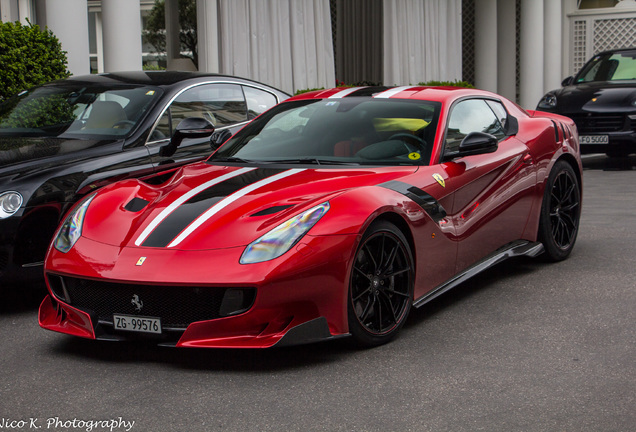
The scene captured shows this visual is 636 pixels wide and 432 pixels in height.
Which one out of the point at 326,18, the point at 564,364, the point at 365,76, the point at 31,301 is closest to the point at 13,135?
the point at 31,301

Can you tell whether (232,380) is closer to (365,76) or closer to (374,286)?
(374,286)

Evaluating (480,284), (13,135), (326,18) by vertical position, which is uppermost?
(326,18)

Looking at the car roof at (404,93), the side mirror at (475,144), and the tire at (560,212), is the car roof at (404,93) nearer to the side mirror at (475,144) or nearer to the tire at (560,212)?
the side mirror at (475,144)

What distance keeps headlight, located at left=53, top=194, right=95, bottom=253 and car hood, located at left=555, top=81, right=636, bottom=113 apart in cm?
982

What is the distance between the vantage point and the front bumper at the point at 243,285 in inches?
153

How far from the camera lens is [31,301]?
5.55 metres

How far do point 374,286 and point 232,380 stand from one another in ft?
2.93

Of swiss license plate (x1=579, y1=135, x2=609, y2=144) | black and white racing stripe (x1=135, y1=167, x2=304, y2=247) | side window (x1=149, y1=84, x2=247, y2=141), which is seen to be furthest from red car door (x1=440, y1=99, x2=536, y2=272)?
swiss license plate (x1=579, y1=135, x2=609, y2=144)

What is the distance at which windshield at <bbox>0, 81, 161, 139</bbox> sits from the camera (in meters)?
6.25

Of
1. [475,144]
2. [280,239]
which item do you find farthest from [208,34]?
[280,239]

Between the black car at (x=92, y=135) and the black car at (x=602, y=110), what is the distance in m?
6.72

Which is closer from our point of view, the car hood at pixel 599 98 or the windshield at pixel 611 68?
the car hood at pixel 599 98

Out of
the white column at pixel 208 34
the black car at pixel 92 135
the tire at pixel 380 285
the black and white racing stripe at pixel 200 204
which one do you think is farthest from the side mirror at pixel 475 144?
the white column at pixel 208 34

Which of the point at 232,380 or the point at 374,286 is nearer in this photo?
the point at 232,380
